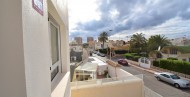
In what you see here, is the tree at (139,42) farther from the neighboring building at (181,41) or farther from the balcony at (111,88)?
the balcony at (111,88)

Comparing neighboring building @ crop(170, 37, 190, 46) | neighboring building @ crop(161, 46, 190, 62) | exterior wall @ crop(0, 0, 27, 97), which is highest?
neighboring building @ crop(170, 37, 190, 46)

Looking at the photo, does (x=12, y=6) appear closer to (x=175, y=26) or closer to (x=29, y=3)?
(x=29, y=3)

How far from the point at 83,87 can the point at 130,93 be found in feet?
8.92

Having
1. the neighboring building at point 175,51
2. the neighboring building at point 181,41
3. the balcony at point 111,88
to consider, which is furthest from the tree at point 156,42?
the balcony at point 111,88

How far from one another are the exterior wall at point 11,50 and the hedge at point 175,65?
19607 millimetres

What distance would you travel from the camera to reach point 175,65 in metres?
19.2

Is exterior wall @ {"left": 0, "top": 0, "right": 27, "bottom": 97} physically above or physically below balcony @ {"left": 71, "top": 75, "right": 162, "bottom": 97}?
above

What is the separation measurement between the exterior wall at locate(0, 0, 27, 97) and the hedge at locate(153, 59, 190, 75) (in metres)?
19.6

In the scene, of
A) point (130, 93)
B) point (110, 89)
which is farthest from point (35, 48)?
point (130, 93)

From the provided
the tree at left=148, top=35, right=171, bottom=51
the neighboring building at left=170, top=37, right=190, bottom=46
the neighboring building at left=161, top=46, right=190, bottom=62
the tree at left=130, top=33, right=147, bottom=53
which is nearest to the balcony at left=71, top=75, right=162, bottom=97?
the neighboring building at left=161, top=46, right=190, bottom=62

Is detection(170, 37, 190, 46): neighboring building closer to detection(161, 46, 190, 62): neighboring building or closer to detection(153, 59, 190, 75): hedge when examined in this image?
detection(161, 46, 190, 62): neighboring building

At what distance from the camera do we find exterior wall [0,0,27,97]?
665 mm

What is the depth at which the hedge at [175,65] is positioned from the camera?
1750 centimetres

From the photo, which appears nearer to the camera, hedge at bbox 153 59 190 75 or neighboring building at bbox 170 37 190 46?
hedge at bbox 153 59 190 75
